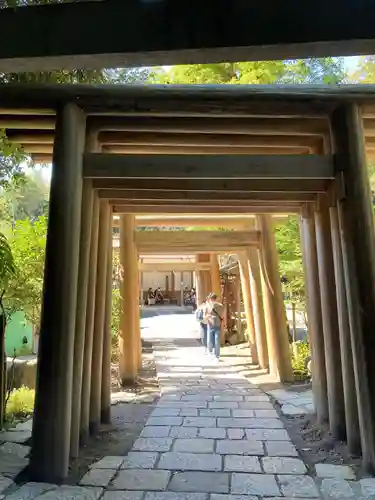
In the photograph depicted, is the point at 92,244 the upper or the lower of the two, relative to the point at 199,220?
lower

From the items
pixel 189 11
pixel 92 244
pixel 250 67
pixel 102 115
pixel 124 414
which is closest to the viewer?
pixel 189 11

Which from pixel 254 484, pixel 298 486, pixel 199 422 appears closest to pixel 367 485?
pixel 298 486

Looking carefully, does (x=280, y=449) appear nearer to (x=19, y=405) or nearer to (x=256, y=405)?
(x=256, y=405)

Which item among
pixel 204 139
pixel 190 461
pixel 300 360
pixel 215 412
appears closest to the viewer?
pixel 190 461

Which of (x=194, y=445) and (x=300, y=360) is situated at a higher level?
(x=300, y=360)

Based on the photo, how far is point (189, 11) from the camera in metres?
2.42

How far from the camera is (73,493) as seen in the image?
3152mm

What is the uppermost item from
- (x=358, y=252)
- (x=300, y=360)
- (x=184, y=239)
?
(x=184, y=239)

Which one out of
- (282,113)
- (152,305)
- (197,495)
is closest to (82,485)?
(197,495)

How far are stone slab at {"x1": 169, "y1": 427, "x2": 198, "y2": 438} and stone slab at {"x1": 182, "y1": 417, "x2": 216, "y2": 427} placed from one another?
162 mm

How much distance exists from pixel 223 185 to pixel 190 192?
0.55 m

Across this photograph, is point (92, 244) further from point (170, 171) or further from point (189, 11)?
point (189, 11)

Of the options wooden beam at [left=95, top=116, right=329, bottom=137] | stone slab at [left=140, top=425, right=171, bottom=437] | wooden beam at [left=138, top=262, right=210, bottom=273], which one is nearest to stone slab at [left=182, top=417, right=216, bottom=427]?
stone slab at [left=140, top=425, right=171, bottom=437]

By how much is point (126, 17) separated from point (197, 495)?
9.96 feet
